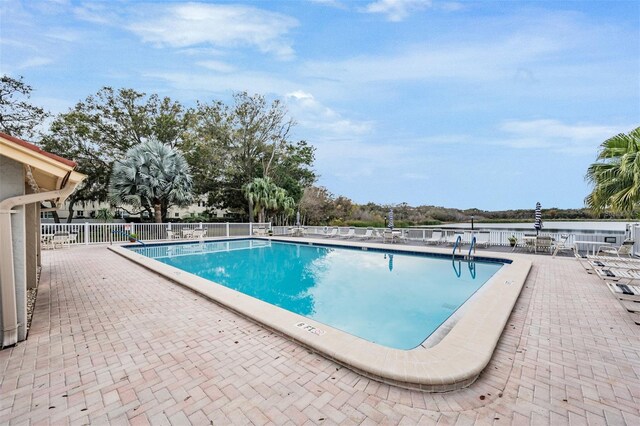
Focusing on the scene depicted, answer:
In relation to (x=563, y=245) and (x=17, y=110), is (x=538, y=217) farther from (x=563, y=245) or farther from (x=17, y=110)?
(x=17, y=110)

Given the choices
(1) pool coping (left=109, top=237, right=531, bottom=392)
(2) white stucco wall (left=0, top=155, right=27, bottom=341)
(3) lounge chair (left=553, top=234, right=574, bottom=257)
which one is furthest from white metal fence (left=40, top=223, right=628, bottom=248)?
(2) white stucco wall (left=0, top=155, right=27, bottom=341)

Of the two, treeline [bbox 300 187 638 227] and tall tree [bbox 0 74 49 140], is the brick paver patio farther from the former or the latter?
tall tree [bbox 0 74 49 140]

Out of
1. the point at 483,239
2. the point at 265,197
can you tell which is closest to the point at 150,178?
the point at 265,197

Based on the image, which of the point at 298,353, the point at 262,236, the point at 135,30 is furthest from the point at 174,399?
the point at 262,236

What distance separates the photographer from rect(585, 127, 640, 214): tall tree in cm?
711

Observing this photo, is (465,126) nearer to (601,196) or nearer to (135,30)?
(601,196)

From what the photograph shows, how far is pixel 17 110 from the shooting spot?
1884cm

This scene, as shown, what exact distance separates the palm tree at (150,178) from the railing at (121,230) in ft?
4.85

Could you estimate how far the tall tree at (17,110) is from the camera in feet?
60.3

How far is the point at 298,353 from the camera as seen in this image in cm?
305

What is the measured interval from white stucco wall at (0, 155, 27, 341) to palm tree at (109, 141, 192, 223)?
1466cm

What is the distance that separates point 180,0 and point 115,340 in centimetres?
921

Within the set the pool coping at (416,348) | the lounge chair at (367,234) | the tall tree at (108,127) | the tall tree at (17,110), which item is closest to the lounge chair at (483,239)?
the lounge chair at (367,234)

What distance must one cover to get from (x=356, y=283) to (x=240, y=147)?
1829cm
